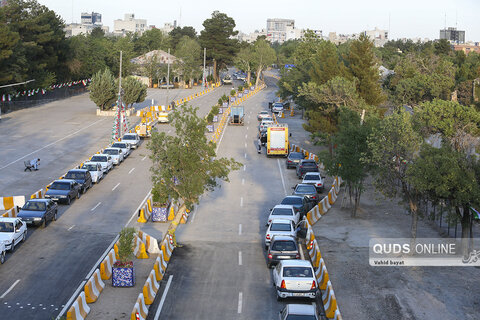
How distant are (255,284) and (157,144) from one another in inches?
356

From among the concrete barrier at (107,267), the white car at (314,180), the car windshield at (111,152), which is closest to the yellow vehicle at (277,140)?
the white car at (314,180)

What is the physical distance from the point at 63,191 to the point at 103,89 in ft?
129

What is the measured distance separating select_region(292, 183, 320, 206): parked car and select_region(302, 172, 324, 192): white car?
2.55 m

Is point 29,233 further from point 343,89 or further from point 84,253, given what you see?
point 343,89

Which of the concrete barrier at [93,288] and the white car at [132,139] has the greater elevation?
the white car at [132,139]

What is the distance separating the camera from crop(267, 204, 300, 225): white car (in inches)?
1199

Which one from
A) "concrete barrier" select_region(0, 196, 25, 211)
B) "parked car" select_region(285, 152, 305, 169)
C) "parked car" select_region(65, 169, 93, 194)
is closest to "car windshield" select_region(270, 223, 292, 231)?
"concrete barrier" select_region(0, 196, 25, 211)

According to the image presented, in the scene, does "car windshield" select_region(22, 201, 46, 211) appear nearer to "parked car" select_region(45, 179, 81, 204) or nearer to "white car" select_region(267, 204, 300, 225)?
"parked car" select_region(45, 179, 81, 204)

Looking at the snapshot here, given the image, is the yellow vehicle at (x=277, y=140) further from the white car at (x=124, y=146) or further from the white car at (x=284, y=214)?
the white car at (x=284, y=214)

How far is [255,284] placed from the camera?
22797 mm

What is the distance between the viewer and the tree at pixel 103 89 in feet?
235

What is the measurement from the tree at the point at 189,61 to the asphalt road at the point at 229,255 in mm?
74645

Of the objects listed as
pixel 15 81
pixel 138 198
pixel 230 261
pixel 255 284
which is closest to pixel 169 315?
pixel 255 284

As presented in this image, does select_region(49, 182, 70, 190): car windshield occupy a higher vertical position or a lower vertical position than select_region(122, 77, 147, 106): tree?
lower
